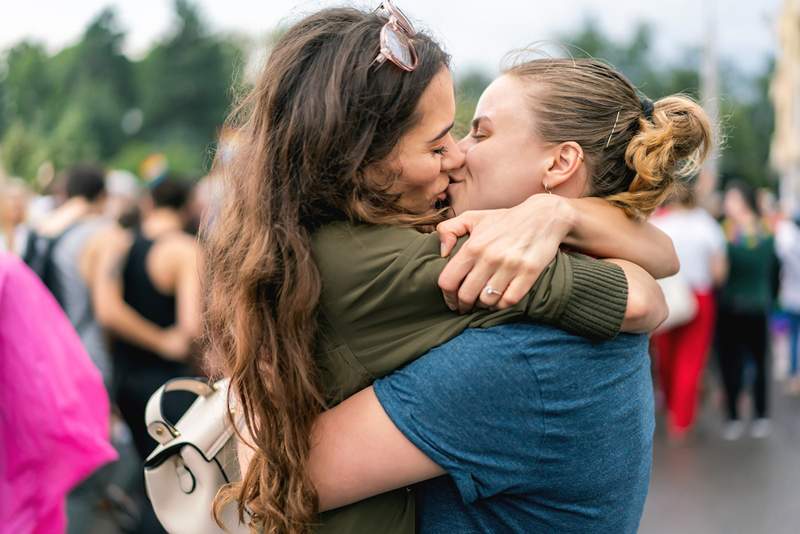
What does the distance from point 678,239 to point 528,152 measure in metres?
6.67

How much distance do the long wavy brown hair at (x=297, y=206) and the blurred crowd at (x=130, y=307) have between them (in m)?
2.63

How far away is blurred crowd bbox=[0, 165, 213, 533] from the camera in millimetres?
5008

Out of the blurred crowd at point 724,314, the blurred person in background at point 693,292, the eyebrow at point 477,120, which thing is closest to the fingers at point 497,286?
the eyebrow at point 477,120

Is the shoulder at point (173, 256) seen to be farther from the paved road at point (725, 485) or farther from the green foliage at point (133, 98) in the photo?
the green foliage at point (133, 98)

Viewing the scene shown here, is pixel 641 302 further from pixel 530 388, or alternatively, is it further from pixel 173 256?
pixel 173 256

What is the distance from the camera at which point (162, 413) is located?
6.16ft

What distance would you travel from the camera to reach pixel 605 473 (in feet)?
5.25

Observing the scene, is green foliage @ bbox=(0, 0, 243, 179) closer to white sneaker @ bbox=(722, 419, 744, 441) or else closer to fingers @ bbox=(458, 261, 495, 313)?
white sneaker @ bbox=(722, 419, 744, 441)

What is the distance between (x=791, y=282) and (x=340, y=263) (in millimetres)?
9848

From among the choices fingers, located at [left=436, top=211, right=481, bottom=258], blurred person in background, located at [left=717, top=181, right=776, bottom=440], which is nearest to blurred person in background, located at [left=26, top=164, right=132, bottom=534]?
fingers, located at [left=436, top=211, right=481, bottom=258]

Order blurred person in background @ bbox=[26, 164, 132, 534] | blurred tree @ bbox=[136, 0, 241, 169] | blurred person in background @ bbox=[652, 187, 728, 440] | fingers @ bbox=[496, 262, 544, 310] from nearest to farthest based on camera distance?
1. fingers @ bbox=[496, 262, 544, 310]
2. blurred person in background @ bbox=[26, 164, 132, 534]
3. blurred person in background @ bbox=[652, 187, 728, 440]
4. blurred tree @ bbox=[136, 0, 241, 169]

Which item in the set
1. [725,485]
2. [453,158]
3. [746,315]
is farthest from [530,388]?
[746,315]

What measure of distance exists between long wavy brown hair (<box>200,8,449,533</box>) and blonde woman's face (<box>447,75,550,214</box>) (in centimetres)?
21

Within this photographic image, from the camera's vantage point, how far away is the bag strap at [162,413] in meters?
1.83
